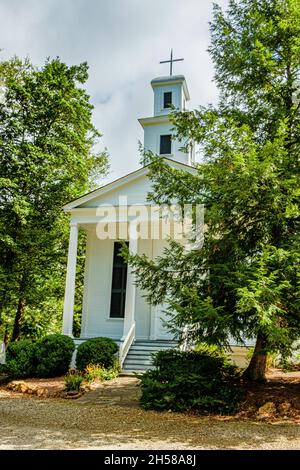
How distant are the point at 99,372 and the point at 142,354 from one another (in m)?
1.79

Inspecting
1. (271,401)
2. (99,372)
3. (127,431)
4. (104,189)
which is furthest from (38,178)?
(271,401)

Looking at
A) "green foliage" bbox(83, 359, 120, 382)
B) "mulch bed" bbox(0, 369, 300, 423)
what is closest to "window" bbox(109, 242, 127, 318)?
"green foliage" bbox(83, 359, 120, 382)

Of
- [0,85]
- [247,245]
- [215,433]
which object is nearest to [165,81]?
[0,85]

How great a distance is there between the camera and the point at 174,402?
6.80 metres

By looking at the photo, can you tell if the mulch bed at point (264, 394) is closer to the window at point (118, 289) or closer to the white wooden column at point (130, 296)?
the white wooden column at point (130, 296)

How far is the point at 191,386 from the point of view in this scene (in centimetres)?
687

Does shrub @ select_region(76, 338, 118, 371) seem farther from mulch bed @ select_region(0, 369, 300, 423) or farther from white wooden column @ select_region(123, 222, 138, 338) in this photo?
white wooden column @ select_region(123, 222, 138, 338)

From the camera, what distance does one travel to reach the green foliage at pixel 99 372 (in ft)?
30.8

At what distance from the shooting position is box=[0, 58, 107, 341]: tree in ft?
45.0

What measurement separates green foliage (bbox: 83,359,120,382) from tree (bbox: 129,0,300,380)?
3.17m

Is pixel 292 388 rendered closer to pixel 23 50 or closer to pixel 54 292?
pixel 54 292

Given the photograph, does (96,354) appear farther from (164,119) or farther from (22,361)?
(164,119)

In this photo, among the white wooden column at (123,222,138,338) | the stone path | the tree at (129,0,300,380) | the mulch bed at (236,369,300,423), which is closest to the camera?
the tree at (129,0,300,380)

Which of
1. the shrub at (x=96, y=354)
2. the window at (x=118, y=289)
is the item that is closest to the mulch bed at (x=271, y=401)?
the shrub at (x=96, y=354)
